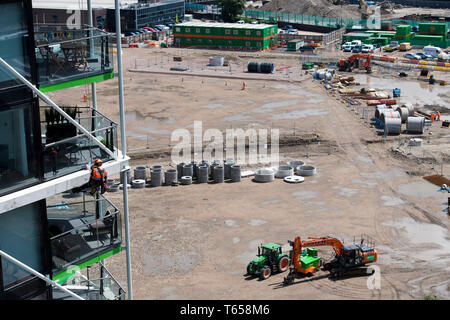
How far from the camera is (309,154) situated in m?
49.7

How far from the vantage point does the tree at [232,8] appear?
118812 mm

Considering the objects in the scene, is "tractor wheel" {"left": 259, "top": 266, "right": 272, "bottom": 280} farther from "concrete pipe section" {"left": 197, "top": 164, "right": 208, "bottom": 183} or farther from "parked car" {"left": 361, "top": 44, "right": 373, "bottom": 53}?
"parked car" {"left": 361, "top": 44, "right": 373, "bottom": 53}

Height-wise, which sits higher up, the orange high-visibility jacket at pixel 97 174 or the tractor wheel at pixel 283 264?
the orange high-visibility jacket at pixel 97 174

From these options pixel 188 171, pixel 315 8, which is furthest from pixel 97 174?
pixel 315 8

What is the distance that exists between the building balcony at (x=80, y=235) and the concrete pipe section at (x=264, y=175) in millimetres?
29795

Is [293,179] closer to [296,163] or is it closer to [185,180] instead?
[296,163]

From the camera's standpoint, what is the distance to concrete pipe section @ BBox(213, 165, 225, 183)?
140 feet

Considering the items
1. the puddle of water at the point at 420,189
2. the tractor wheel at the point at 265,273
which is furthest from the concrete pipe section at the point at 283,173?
the tractor wheel at the point at 265,273

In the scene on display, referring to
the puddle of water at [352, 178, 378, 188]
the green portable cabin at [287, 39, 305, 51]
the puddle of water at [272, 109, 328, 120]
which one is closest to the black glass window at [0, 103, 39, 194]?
the puddle of water at [352, 178, 378, 188]

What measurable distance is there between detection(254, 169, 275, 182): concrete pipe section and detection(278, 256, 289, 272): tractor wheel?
13467 millimetres

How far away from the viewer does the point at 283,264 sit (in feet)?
98.0

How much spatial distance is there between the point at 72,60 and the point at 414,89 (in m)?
65.0

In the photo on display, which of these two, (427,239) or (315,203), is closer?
(427,239)

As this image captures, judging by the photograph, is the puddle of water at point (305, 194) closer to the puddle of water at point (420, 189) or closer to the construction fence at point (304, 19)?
the puddle of water at point (420, 189)
